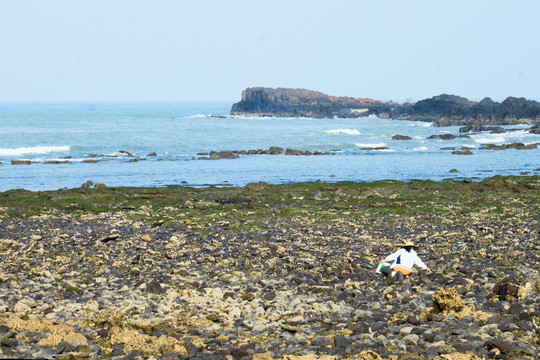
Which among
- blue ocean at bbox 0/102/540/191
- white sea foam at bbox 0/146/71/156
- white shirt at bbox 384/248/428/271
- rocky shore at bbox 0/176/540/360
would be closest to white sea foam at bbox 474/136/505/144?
blue ocean at bbox 0/102/540/191

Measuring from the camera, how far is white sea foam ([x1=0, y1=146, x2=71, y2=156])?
70.9 meters

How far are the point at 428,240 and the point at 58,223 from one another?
563 inches

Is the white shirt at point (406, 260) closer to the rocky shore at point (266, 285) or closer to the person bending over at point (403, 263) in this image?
the person bending over at point (403, 263)

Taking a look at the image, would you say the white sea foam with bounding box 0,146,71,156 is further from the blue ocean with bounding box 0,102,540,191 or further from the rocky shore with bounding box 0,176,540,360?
the rocky shore with bounding box 0,176,540,360

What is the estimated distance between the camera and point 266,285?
42.8 ft

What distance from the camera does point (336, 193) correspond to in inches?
1286

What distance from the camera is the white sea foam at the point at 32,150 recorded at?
70.9m

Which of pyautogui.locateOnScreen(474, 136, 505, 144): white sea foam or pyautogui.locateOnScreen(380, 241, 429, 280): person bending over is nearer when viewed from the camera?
pyautogui.locateOnScreen(380, 241, 429, 280): person bending over

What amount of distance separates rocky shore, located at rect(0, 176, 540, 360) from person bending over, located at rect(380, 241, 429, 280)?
295 mm

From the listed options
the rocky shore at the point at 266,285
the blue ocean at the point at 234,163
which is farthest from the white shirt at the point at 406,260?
the blue ocean at the point at 234,163

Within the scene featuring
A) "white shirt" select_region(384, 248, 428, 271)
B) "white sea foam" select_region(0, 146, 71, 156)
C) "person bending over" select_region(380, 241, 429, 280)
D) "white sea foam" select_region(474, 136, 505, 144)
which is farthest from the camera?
"white sea foam" select_region(474, 136, 505, 144)

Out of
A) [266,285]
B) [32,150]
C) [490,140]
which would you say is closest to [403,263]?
[266,285]

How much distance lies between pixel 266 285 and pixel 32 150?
68607 millimetres

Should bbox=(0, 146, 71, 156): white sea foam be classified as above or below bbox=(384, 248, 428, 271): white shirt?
below
